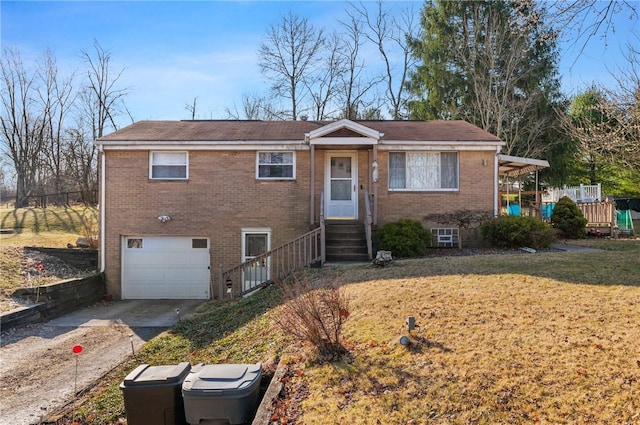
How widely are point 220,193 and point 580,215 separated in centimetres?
1320

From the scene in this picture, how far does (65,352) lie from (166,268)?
610 centimetres

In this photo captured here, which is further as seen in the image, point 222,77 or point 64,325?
point 222,77

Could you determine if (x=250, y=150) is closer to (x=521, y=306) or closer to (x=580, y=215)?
(x=521, y=306)

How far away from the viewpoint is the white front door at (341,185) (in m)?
14.8

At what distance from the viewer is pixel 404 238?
12469 mm

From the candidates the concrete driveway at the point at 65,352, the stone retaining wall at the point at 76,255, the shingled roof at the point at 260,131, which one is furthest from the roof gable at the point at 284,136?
the concrete driveway at the point at 65,352

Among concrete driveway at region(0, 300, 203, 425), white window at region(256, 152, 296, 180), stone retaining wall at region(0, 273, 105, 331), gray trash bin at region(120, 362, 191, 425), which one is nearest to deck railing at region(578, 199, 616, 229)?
white window at region(256, 152, 296, 180)

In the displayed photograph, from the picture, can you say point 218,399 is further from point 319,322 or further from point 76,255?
point 76,255

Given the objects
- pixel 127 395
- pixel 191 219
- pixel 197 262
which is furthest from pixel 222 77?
pixel 127 395

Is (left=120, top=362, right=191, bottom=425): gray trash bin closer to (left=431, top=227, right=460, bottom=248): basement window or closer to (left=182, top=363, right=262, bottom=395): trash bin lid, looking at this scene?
(left=182, top=363, right=262, bottom=395): trash bin lid

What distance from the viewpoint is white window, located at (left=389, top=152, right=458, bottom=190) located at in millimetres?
14523

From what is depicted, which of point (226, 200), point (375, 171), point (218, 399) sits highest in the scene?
point (375, 171)

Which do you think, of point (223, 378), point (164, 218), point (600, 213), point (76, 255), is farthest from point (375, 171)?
point (76, 255)

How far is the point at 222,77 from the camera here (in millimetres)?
18266
